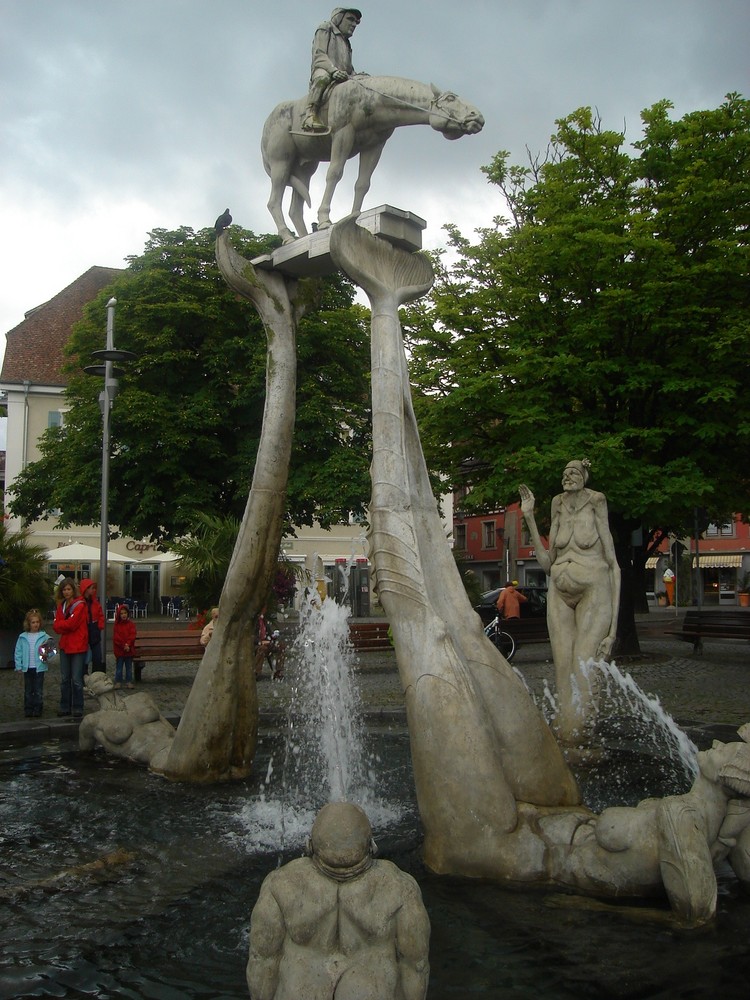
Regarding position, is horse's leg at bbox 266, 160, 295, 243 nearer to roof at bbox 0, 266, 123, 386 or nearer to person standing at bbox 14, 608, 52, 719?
person standing at bbox 14, 608, 52, 719

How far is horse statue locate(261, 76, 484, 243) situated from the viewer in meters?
6.95

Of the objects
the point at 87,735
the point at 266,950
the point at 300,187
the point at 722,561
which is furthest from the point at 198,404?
the point at 722,561

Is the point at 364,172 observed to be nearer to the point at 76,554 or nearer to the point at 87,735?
the point at 87,735

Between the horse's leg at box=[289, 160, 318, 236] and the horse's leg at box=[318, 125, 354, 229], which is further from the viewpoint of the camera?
the horse's leg at box=[289, 160, 318, 236]

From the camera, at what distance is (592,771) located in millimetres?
7949

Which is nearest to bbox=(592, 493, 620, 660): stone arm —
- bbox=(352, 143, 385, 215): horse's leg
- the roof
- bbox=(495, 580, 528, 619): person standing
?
bbox=(352, 143, 385, 215): horse's leg

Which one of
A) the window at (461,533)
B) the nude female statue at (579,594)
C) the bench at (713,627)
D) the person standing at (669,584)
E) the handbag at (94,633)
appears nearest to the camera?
the nude female statue at (579,594)

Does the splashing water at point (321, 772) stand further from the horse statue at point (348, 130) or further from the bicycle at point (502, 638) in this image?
the bicycle at point (502, 638)

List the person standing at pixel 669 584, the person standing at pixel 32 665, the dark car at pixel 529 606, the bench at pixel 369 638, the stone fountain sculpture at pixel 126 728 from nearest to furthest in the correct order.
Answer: the stone fountain sculpture at pixel 126 728, the person standing at pixel 32 665, the bench at pixel 369 638, the dark car at pixel 529 606, the person standing at pixel 669 584

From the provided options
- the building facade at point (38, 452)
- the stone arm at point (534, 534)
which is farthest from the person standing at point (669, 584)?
the stone arm at point (534, 534)

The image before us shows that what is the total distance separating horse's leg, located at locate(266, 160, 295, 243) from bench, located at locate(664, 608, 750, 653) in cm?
1379

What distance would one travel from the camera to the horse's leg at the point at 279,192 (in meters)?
8.13

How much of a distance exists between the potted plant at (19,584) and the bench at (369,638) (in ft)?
19.1

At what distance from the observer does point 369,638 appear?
718 inches
